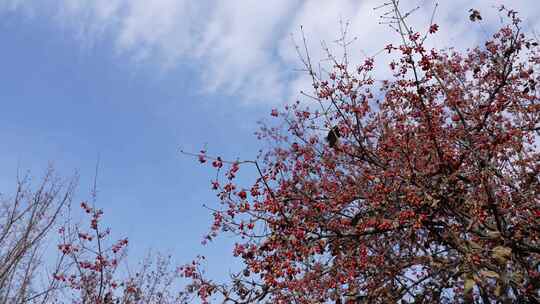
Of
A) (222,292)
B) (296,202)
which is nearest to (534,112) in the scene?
(296,202)

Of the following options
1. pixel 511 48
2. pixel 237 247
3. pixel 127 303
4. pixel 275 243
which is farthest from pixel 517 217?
pixel 127 303

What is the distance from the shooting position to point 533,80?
8.38m

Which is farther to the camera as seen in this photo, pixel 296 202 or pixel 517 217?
pixel 296 202

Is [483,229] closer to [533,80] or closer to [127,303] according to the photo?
[533,80]

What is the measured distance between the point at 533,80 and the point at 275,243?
5893 mm

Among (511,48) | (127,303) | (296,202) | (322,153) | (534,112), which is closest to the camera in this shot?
(296,202)

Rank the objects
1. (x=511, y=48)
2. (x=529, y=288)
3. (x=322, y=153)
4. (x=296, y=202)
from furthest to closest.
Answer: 1. (x=322, y=153)
2. (x=511, y=48)
3. (x=296, y=202)
4. (x=529, y=288)

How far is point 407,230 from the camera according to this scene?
248 inches

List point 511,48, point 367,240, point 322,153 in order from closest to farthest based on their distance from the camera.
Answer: point 367,240 → point 511,48 → point 322,153

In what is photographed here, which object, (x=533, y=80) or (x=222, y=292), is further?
(x=533, y=80)

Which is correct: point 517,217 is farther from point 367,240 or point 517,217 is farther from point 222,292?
point 222,292

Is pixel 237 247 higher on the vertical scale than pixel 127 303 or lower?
lower

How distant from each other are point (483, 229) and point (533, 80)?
427 cm

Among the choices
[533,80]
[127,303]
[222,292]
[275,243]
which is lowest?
[222,292]
